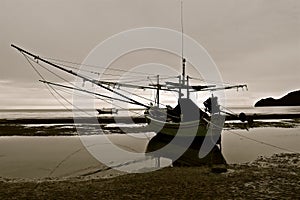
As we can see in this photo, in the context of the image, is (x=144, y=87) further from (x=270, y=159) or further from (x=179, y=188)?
(x=179, y=188)

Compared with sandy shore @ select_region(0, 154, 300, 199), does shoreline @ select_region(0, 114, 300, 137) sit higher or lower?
higher

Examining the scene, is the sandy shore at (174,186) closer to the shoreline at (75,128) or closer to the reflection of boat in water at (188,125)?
the reflection of boat in water at (188,125)

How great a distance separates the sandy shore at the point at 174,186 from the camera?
12297 mm

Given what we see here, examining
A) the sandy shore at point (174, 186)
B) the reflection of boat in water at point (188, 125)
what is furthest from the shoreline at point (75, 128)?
the sandy shore at point (174, 186)

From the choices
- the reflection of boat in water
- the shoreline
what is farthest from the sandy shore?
the shoreline

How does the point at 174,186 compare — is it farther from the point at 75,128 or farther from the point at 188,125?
the point at 75,128

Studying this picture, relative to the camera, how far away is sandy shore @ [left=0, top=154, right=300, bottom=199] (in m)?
12.3

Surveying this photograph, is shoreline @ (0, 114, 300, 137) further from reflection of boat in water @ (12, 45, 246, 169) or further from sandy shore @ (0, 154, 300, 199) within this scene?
sandy shore @ (0, 154, 300, 199)

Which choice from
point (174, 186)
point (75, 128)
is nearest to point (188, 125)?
point (174, 186)

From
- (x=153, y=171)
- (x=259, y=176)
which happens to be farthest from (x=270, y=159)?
(x=153, y=171)

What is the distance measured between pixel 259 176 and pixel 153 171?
19.9ft

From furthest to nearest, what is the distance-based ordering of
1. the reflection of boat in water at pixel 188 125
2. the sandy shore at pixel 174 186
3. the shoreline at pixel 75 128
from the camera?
1. the shoreline at pixel 75 128
2. the reflection of boat in water at pixel 188 125
3. the sandy shore at pixel 174 186

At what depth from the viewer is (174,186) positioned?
13.9 m

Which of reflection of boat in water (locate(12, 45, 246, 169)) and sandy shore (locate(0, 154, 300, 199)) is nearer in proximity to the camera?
sandy shore (locate(0, 154, 300, 199))
